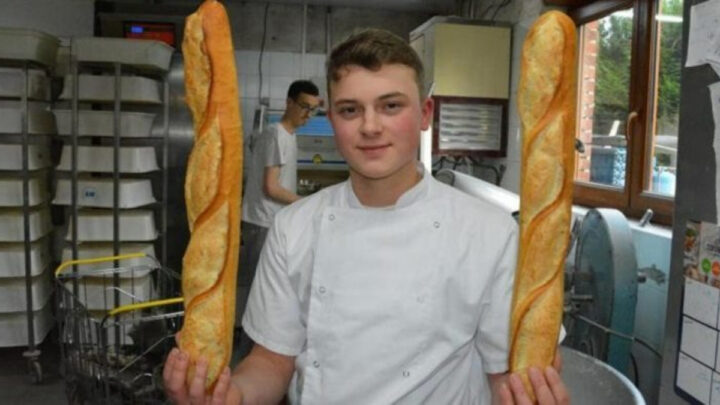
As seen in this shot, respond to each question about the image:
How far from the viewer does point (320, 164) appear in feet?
15.8

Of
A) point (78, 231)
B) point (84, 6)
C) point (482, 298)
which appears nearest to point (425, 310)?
point (482, 298)

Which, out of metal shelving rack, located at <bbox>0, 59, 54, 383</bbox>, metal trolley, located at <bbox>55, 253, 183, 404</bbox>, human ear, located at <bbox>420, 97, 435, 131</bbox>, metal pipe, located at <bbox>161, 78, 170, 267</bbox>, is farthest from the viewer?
metal pipe, located at <bbox>161, 78, 170, 267</bbox>

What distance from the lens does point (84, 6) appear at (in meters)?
4.56

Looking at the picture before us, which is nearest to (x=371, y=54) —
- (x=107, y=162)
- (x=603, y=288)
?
(x=603, y=288)

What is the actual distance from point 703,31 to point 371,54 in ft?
2.45

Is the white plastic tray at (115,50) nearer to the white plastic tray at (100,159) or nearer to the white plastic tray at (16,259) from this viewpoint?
the white plastic tray at (100,159)

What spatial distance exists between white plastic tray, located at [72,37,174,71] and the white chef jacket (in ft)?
7.92

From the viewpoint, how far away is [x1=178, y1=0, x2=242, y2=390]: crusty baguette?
887 mm

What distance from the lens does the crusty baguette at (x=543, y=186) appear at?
0.84m

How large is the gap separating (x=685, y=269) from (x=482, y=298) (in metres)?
0.58

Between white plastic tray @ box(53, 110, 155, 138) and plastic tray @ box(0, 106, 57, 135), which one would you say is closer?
plastic tray @ box(0, 106, 57, 135)

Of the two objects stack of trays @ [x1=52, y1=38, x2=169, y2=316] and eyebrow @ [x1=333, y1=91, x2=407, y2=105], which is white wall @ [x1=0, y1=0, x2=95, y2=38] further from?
eyebrow @ [x1=333, y1=91, x2=407, y2=105]

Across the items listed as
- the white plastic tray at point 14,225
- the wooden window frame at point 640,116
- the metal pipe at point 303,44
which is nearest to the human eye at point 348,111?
the wooden window frame at point 640,116

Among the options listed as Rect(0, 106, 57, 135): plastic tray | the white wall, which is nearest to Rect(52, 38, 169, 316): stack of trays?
Rect(0, 106, 57, 135): plastic tray
